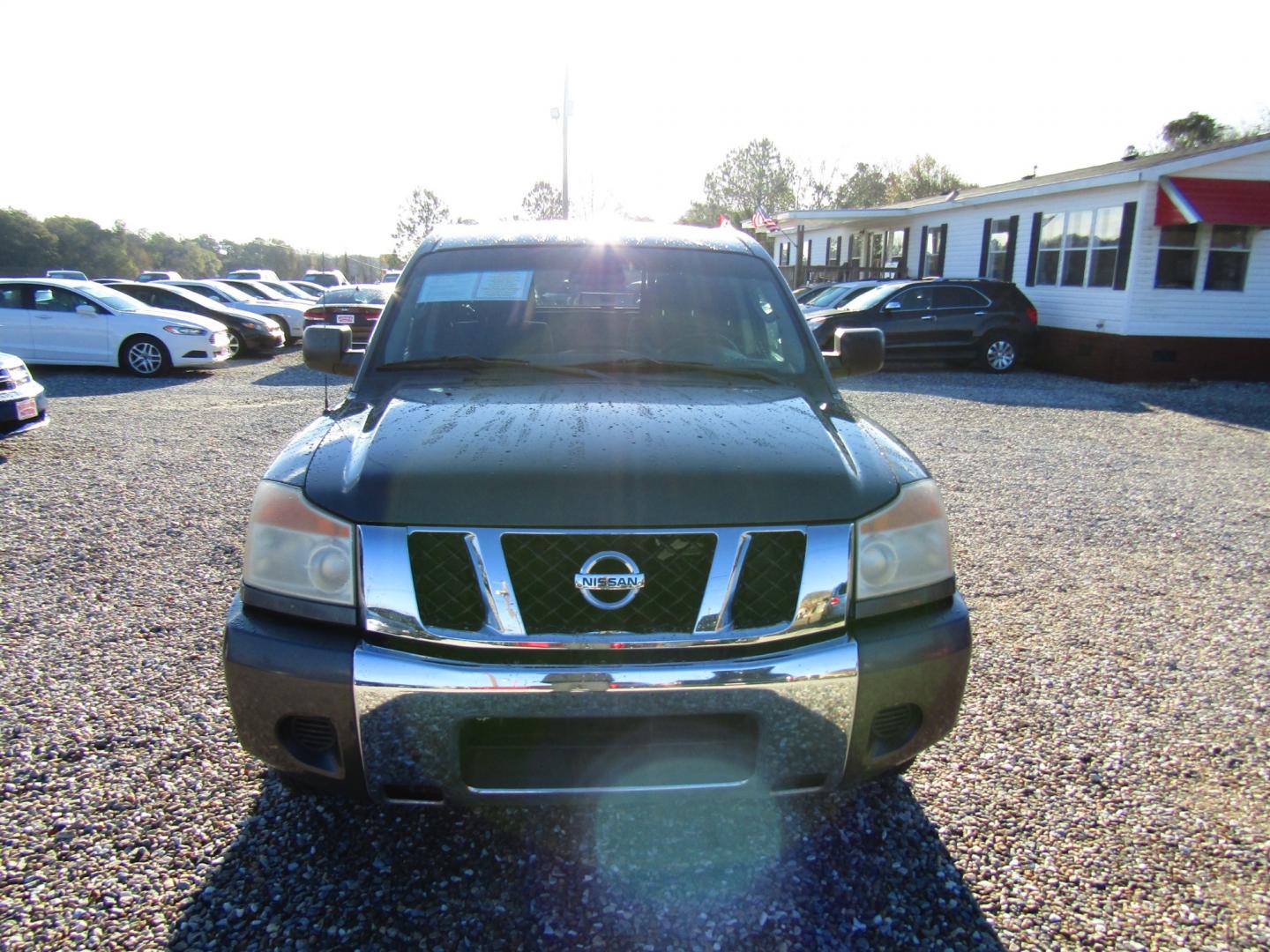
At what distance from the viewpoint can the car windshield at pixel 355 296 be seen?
605 inches

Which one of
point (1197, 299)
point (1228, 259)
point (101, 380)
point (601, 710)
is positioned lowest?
point (101, 380)

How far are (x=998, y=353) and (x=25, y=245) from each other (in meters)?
58.3

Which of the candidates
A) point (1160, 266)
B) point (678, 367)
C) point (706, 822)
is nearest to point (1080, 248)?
point (1160, 266)

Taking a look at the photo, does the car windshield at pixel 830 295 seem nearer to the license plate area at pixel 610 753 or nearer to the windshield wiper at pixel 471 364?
the windshield wiper at pixel 471 364

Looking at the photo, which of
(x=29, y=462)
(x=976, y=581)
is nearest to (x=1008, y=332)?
(x=976, y=581)

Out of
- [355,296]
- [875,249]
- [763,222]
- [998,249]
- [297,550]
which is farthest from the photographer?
[875,249]

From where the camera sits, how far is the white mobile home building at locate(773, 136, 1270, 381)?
14.0m

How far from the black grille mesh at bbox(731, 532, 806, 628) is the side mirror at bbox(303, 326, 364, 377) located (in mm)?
2012

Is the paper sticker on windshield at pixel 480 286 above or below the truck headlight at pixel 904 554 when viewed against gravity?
above

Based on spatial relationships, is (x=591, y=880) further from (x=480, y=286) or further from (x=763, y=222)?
(x=763, y=222)

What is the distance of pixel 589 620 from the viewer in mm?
2025

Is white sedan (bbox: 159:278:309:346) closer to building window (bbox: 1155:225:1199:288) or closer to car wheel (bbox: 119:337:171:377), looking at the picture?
car wheel (bbox: 119:337:171:377)

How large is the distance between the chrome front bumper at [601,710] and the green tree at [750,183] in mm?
60111

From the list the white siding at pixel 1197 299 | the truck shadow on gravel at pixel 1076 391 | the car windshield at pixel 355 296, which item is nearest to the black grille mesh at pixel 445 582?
the truck shadow on gravel at pixel 1076 391
